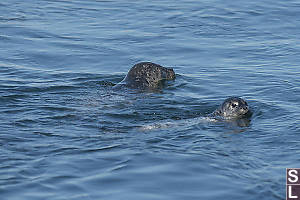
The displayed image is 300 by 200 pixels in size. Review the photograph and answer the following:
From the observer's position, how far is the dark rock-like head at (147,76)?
528 inches

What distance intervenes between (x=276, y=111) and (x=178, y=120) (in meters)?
1.78

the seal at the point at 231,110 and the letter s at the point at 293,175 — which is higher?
the seal at the point at 231,110

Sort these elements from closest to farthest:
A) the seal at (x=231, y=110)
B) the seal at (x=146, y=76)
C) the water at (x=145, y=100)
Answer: the water at (x=145, y=100), the seal at (x=231, y=110), the seal at (x=146, y=76)

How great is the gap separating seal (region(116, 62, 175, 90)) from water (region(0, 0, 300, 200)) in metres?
0.28

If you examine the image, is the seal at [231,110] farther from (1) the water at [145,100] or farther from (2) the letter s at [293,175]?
(2) the letter s at [293,175]

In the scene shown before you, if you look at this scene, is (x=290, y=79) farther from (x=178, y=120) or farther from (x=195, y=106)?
(x=178, y=120)

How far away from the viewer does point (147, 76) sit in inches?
538

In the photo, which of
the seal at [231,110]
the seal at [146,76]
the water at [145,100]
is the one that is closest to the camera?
the water at [145,100]

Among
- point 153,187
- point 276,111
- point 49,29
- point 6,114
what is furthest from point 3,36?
point 153,187

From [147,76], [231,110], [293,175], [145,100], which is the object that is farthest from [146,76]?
[293,175]

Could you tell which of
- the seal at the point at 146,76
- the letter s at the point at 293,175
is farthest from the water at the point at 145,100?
the seal at the point at 146,76

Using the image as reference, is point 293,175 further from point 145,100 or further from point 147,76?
point 147,76

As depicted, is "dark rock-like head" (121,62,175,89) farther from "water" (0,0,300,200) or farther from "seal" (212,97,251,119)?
"seal" (212,97,251,119)

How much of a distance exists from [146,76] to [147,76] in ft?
0.07
